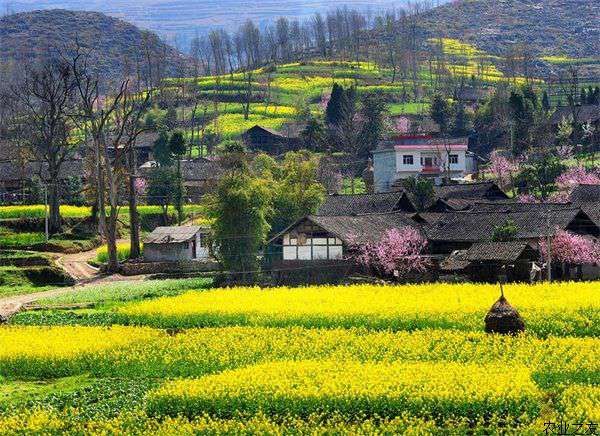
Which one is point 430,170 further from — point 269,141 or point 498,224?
point 498,224

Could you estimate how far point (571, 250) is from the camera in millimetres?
57656

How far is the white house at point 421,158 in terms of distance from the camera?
94.7 meters

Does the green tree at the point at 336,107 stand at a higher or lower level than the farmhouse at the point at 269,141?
higher

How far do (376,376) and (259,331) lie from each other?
36.6 ft

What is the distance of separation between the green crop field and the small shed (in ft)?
73.7

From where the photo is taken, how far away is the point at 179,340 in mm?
36844

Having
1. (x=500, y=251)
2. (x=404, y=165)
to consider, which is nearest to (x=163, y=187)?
(x=404, y=165)

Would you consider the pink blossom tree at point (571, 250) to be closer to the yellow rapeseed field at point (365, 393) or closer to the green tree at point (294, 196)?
the green tree at point (294, 196)

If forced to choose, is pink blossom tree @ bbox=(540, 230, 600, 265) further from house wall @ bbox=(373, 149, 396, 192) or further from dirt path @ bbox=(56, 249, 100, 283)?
house wall @ bbox=(373, 149, 396, 192)

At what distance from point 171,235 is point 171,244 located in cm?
61

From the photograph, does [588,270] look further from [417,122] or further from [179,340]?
[417,122]

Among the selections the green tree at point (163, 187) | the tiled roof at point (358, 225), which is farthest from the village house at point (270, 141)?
the tiled roof at point (358, 225)

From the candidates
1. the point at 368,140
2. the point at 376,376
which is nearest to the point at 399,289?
the point at 376,376

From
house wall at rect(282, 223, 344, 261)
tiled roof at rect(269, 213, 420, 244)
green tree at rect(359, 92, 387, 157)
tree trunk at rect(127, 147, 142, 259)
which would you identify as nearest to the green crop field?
tiled roof at rect(269, 213, 420, 244)
